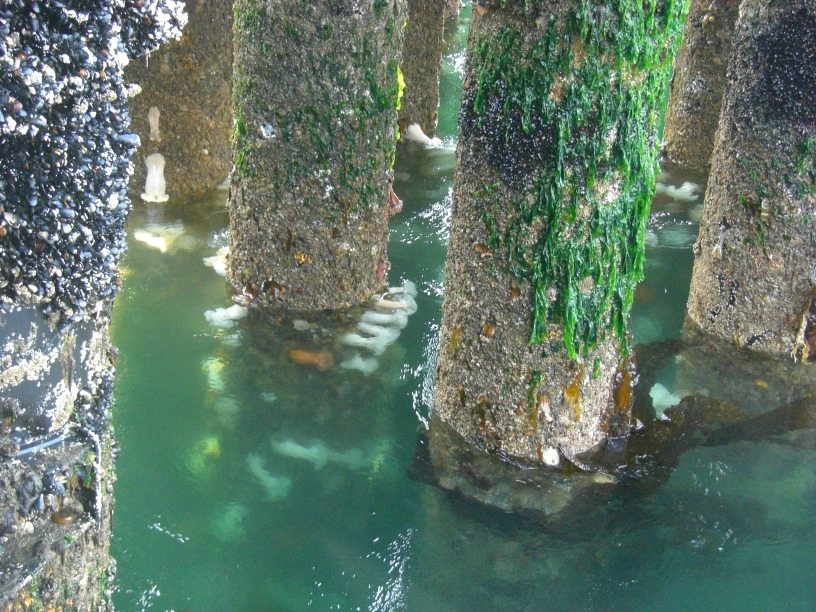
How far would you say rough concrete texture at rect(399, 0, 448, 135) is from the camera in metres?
6.51

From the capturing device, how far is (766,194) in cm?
401

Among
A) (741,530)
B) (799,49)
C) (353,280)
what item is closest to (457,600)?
(741,530)

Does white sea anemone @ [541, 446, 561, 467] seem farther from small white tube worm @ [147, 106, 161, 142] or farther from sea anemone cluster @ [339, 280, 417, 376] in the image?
small white tube worm @ [147, 106, 161, 142]

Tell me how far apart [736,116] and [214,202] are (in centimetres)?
326

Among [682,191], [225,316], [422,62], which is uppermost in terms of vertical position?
[422,62]

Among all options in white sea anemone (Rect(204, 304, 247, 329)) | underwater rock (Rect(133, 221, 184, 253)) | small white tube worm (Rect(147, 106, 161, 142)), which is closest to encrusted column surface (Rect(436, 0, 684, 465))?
white sea anemone (Rect(204, 304, 247, 329))

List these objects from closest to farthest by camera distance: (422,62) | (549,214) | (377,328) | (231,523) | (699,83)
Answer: (549,214)
(231,523)
(377,328)
(699,83)
(422,62)

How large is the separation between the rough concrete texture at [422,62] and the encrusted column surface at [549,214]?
3435mm

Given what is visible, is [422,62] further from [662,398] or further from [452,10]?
[452,10]

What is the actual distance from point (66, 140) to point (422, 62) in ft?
18.4

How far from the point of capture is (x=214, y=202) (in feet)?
19.3

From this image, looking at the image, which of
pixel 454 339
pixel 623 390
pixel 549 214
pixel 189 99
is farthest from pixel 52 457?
pixel 189 99

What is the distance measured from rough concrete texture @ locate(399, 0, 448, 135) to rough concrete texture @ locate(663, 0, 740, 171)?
173 cm

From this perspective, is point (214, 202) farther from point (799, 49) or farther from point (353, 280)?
point (799, 49)
